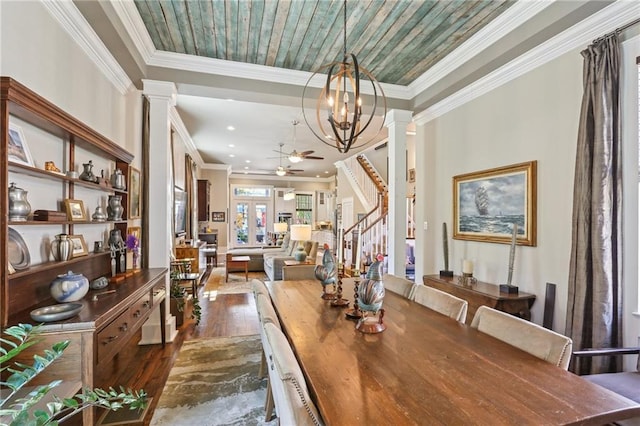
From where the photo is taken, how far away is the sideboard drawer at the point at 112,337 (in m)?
1.81

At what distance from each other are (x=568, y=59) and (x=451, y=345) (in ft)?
8.65

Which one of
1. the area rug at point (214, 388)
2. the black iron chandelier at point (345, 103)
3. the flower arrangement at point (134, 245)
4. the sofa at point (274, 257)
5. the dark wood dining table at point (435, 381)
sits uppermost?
the black iron chandelier at point (345, 103)

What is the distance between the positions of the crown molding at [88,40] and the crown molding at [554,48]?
366 centimetres

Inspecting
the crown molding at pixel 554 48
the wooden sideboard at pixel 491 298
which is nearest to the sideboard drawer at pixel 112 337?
the wooden sideboard at pixel 491 298

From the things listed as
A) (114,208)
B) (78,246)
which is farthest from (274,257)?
(78,246)

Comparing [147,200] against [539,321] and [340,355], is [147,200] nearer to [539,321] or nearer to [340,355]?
[340,355]

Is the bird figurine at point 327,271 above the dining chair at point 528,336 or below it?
above

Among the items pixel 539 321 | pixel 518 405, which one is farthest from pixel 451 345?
pixel 539 321

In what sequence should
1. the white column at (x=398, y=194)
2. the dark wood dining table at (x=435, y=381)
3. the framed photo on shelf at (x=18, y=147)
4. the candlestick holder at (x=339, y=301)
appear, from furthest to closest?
the white column at (x=398, y=194), the candlestick holder at (x=339, y=301), the framed photo on shelf at (x=18, y=147), the dark wood dining table at (x=435, y=381)

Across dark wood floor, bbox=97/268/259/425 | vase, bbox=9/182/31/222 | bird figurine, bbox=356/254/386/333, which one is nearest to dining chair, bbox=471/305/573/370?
bird figurine, bbox=356/254/386/333

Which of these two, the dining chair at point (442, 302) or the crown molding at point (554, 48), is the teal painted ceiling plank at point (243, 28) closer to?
the crown molding at point (554, 48)

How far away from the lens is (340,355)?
1.45 m

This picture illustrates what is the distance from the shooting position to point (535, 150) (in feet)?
9.62

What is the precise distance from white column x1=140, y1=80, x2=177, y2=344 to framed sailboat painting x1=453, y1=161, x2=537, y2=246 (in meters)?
Answer: 3.43
